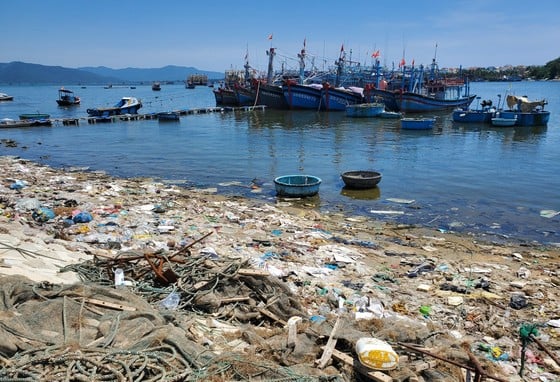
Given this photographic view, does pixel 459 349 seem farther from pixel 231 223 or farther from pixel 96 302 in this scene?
pixel 231 223

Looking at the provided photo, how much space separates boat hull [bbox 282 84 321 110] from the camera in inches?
1901

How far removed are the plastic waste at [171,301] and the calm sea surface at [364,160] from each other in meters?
8.04

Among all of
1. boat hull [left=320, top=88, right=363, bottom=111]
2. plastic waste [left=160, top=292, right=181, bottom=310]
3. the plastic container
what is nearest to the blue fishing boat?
boat hull [left=320, top=88, right=363, bottom=111]

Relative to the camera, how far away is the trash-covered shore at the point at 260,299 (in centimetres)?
372

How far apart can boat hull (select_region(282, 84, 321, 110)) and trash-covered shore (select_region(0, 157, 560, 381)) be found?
127ft

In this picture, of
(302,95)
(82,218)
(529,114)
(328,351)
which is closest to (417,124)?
(529,114)

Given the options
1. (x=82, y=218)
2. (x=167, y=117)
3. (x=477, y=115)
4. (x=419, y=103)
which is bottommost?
(x=82, y=218)

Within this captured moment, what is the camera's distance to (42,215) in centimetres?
959

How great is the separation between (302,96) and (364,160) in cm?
2855

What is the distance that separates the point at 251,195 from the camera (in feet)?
47.2

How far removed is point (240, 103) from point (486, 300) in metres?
51.8

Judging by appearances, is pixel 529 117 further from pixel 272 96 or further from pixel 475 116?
pixel 272 96

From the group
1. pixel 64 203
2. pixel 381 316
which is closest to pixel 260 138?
pixel 64 203

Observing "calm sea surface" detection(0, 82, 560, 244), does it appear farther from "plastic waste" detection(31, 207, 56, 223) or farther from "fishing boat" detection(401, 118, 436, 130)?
"plastic waste" detection(31, 207, 56, 223)
